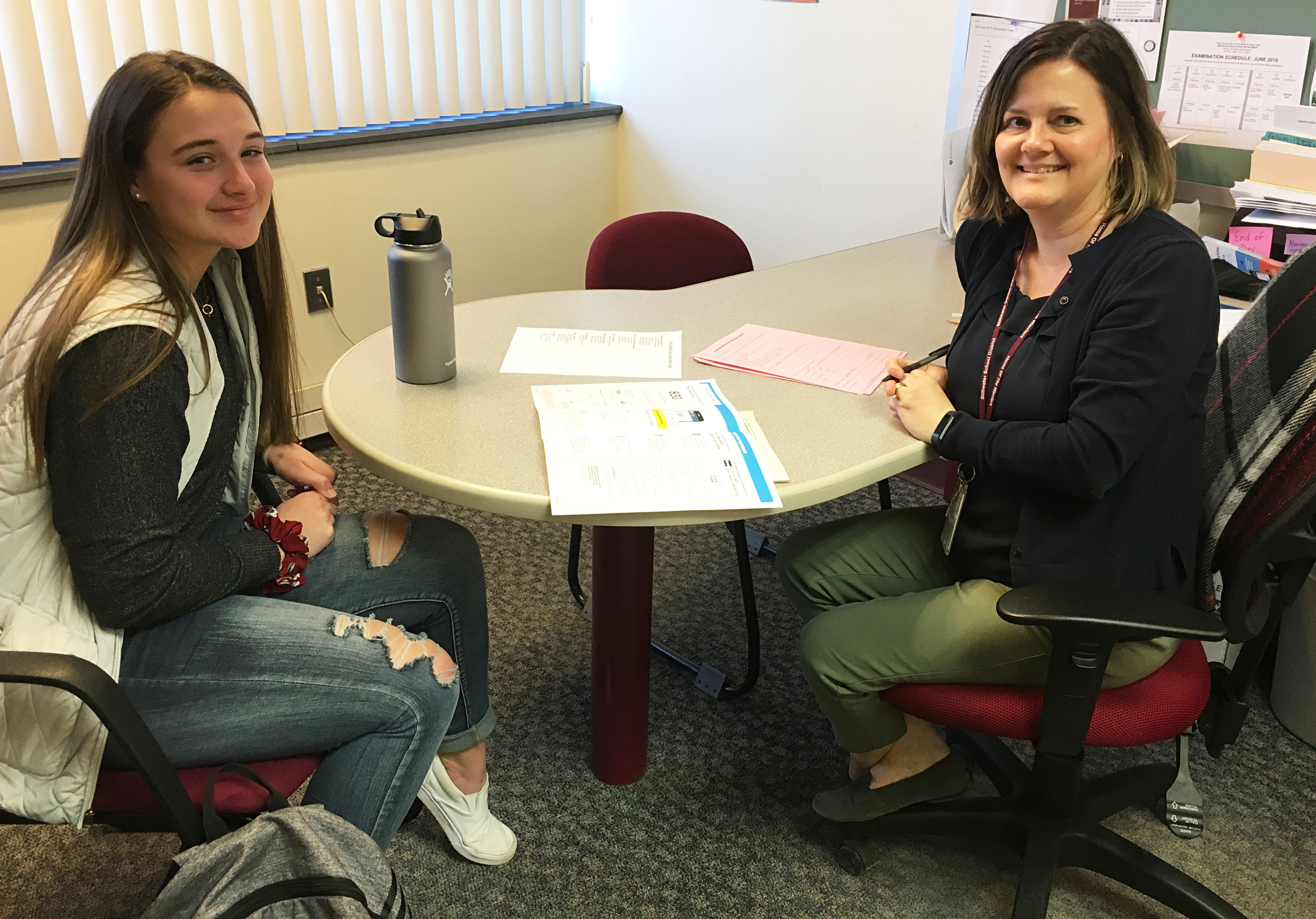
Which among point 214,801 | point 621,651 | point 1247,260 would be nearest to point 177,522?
point 214,801

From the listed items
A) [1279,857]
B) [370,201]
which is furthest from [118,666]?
[370,201]

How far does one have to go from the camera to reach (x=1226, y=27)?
6.95ft

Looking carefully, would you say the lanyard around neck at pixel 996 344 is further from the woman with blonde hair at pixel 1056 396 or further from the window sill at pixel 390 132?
the window sill at pixel 390 132

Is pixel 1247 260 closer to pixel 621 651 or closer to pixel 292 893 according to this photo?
pixel 621 651

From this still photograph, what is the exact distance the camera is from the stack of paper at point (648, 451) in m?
1.13

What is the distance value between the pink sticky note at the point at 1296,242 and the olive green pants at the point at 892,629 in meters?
0.91

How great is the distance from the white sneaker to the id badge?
78cm

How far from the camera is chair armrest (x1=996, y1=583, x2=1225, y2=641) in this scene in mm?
1111

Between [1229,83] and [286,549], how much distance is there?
2.05 m

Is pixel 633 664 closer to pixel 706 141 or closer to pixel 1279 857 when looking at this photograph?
pixel 1279 857

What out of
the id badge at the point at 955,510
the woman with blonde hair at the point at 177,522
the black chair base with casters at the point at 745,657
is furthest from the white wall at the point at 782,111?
the woman with blonde hair at the point at 177,522

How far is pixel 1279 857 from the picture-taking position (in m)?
1.67

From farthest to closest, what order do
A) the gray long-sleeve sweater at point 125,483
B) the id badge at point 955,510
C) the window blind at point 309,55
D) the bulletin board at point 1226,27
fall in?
the window blind at point 309,55 < the bulletin board at point 1226,27 < the id badge at point 955,510 < the gray long-sleeve sweater at point 125,483

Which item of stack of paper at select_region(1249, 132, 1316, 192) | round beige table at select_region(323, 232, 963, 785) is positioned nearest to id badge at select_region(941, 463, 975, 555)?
round beige table at select_region(323, 232, 963, 785)
